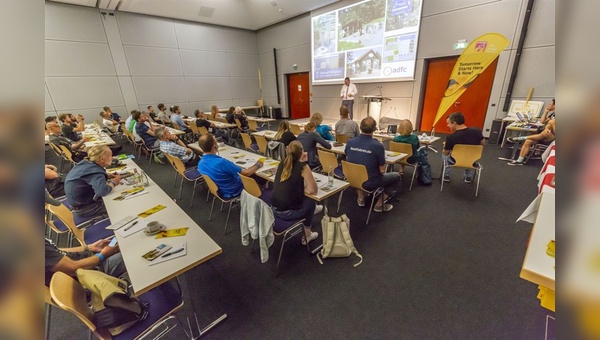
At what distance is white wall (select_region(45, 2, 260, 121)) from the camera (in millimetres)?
7477

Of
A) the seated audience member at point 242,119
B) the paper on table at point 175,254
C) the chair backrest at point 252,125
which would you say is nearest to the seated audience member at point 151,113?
the seated audience member at point 242,119

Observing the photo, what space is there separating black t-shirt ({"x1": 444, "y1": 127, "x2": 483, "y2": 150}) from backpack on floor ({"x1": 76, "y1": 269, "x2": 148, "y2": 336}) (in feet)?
13.2

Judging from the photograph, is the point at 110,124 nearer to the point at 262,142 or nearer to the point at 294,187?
the point at 262,142

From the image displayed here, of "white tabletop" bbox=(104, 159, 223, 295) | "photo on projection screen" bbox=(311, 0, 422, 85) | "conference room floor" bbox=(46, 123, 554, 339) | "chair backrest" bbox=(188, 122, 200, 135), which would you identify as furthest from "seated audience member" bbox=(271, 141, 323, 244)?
"photo on projection screen" bbox=(311, 0, 422, 85)

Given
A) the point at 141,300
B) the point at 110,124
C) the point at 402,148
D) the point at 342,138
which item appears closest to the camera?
the point at 141,300

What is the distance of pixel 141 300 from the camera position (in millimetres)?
1690

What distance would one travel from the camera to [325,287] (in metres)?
2.27

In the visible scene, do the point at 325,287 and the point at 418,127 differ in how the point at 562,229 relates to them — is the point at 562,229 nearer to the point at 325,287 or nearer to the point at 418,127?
the point at 325,287

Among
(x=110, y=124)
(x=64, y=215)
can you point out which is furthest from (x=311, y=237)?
(x=110, y=124)

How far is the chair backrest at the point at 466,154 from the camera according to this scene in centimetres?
345

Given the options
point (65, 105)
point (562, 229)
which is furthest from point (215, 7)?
point (562, 229)

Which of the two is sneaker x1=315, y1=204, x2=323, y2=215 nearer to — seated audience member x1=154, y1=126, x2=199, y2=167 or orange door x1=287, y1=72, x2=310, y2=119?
seated audience member x1=154, y1=126, x2=199, y2=167

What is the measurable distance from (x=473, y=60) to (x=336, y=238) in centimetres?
545

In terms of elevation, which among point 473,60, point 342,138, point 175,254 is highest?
point 473,60
